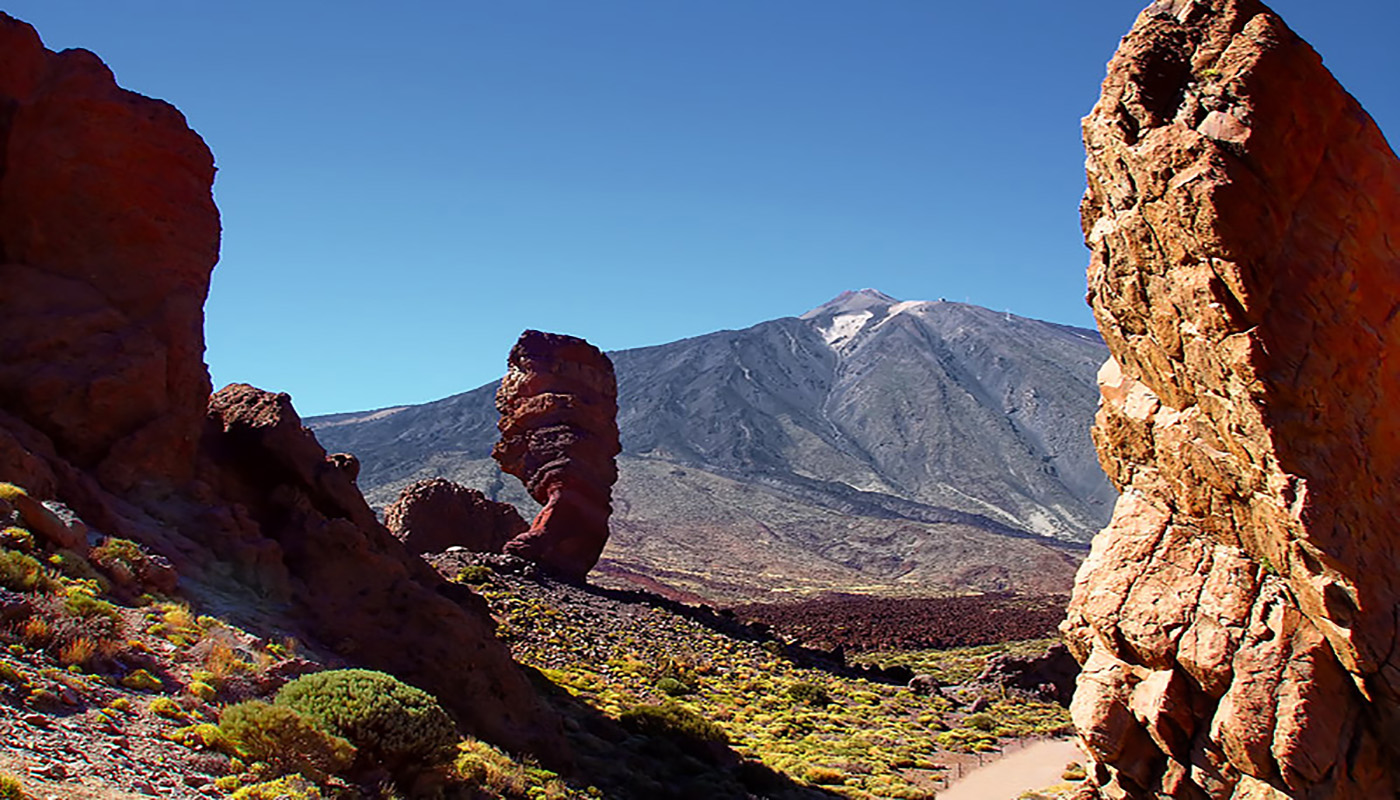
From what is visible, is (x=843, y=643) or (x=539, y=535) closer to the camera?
(x=539, y=535)

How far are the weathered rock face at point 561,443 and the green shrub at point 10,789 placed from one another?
102 ft

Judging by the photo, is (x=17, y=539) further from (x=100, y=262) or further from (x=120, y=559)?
(x=100, y=262)

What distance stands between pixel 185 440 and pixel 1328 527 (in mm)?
16215

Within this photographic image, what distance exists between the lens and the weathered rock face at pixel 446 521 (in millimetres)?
A: 40312

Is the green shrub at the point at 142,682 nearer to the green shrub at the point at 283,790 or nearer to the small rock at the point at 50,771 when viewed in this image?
the green shrub at the point at 283,790

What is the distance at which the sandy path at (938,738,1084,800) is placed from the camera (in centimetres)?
2256

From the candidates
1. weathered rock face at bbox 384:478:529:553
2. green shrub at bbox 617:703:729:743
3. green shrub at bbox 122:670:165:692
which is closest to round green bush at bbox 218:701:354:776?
green shrub at bbox 122:670:165:692

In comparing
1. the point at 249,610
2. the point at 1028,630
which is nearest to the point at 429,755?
the point at 249,610

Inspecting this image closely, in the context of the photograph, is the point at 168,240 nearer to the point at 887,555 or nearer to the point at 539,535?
the point at 539,535

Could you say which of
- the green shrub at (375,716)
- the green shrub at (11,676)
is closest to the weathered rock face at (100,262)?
the green shrub at (375,716)

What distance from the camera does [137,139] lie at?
18156mm

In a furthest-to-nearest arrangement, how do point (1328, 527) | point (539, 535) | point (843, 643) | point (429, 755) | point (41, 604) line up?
point (843, 643) < point (539, 535) < point (429, 755) < point (41, 604) < point (1328, 527)

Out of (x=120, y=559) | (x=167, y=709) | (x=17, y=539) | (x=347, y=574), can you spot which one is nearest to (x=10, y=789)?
(x=167, y=709)

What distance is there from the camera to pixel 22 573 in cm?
1138
